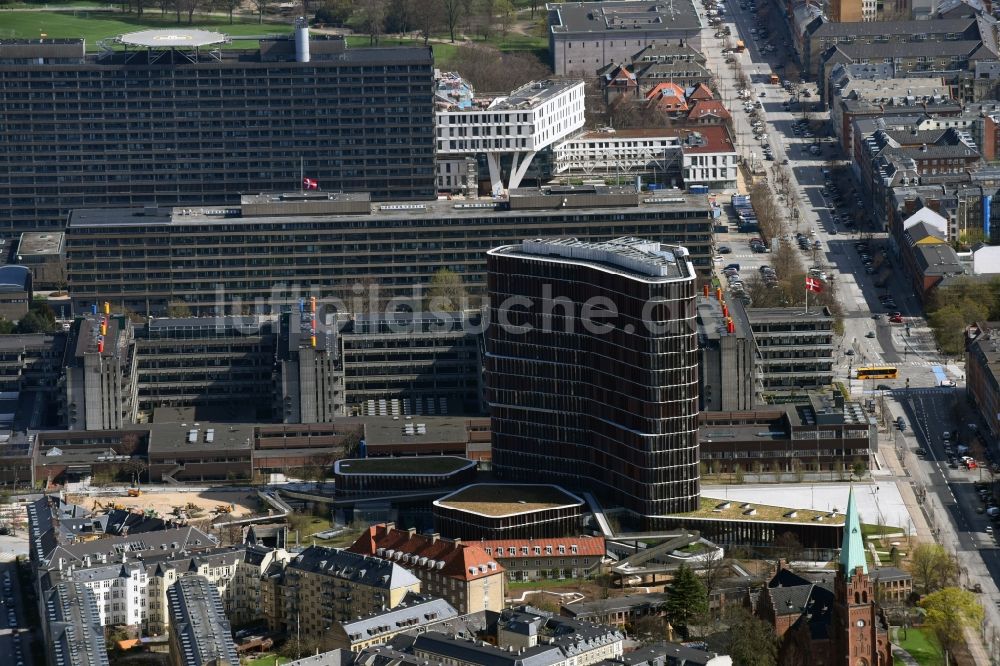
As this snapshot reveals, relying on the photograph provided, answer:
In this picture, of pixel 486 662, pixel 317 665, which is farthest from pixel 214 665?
pixel 486 662

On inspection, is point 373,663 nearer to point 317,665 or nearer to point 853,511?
point 317,665

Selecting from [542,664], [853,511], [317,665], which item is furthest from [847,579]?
[317,665]

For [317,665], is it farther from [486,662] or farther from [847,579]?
[847,579]

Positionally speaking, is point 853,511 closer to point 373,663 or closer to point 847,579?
point 847,579

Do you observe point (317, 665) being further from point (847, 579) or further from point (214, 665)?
point (847, 579)

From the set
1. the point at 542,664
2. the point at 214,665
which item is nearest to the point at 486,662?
the point at 542,664
